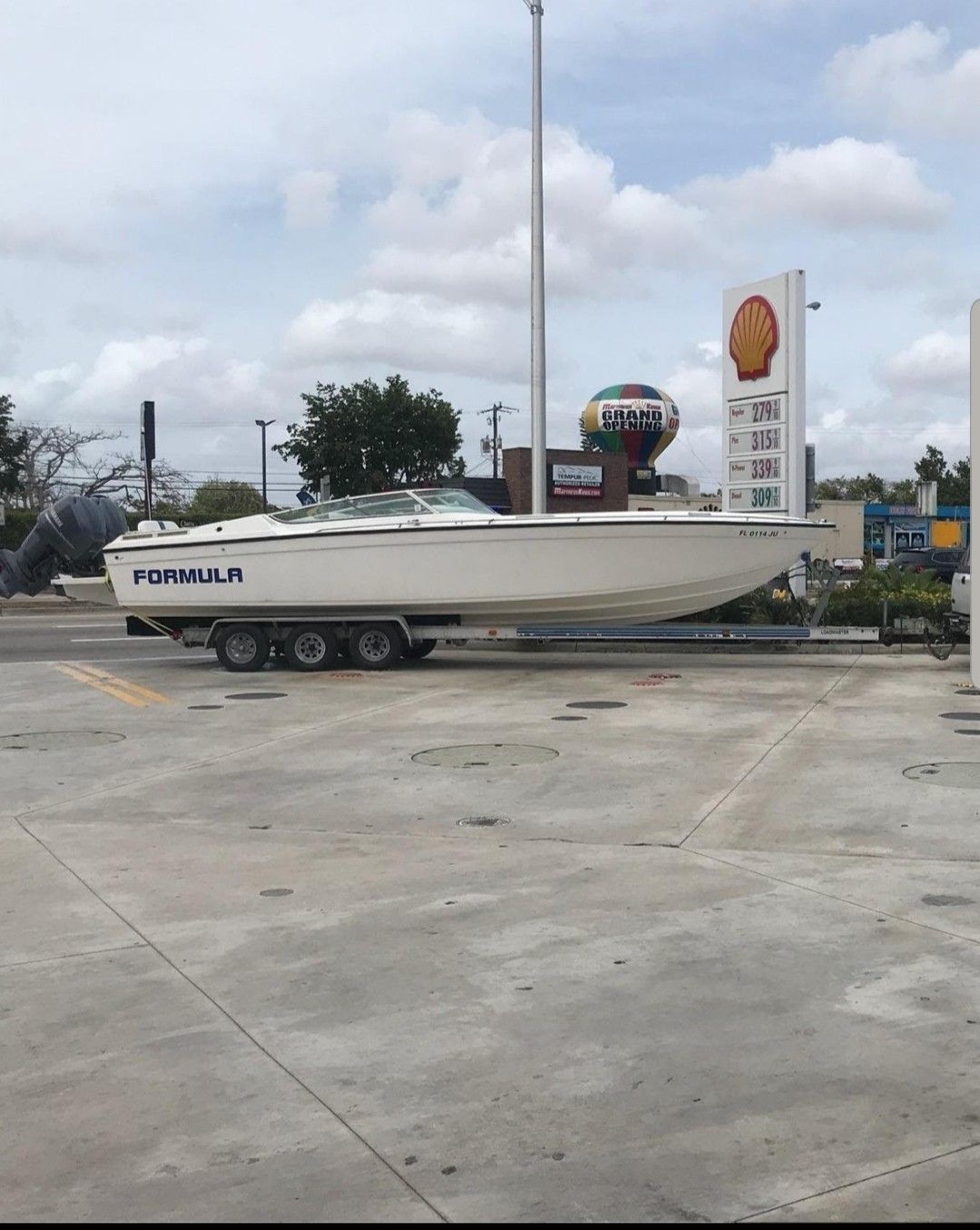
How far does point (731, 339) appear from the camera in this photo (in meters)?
23.1

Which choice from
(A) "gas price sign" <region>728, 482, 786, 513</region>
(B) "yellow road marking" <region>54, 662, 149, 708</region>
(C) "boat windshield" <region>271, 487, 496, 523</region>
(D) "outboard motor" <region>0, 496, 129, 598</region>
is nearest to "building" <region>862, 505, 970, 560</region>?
(A) "gas price sign" <region>728, 482, 786, 513</region>

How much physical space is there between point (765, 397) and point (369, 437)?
31.8 m

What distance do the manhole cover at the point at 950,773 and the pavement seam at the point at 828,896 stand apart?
2.61 metres

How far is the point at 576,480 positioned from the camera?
5309 cm

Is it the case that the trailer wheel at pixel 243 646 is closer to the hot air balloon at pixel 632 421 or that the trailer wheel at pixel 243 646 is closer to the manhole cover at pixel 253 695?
the manhole cover at pixel 253 695

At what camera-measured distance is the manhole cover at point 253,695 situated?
14523mm

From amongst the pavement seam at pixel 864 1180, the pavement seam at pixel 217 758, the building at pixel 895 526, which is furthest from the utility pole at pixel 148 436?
the building at pixel 895 526

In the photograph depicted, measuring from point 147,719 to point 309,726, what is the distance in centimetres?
180

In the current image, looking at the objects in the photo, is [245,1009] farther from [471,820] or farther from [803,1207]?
[471,820]

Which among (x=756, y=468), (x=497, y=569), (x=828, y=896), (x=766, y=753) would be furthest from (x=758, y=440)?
(x=828, y=896)

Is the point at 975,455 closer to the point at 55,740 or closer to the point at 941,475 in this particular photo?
the point at 55,740

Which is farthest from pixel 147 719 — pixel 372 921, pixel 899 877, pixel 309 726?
pixel 899 877

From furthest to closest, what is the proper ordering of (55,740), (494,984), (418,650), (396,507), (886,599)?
(886,599) < (418,650) < (396,507) < (55,740) < (494,984)

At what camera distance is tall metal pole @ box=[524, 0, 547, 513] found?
69.9 feet
